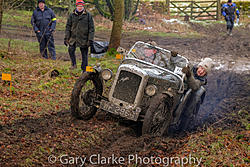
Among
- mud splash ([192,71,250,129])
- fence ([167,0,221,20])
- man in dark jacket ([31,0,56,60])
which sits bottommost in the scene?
mud splash ([192,71,250,129])

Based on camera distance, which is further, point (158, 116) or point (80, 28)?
point (80, 28)

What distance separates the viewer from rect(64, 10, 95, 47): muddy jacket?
10258 mm

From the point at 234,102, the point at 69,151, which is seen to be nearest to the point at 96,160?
the point at 69,151

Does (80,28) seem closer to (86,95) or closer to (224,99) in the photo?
(86,95)

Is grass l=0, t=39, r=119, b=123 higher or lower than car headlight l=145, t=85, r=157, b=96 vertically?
lower

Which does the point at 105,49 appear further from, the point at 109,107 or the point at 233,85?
the point at 109,107

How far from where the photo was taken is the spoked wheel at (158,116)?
21.0ft

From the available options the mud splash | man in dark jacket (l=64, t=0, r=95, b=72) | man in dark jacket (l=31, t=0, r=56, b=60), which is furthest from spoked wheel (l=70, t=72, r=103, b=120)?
man in dark jacket (l=31, t=0, r=56, b=60)

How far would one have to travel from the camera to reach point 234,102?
989 cm

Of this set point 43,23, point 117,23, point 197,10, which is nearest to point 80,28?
point 43,23

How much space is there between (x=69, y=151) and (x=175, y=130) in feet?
11.6

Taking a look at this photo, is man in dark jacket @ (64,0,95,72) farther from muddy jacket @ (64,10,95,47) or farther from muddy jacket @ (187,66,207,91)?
muddy jacket @ (187,66,207,91)

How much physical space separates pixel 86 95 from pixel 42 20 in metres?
6.09

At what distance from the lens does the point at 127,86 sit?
7027mm
